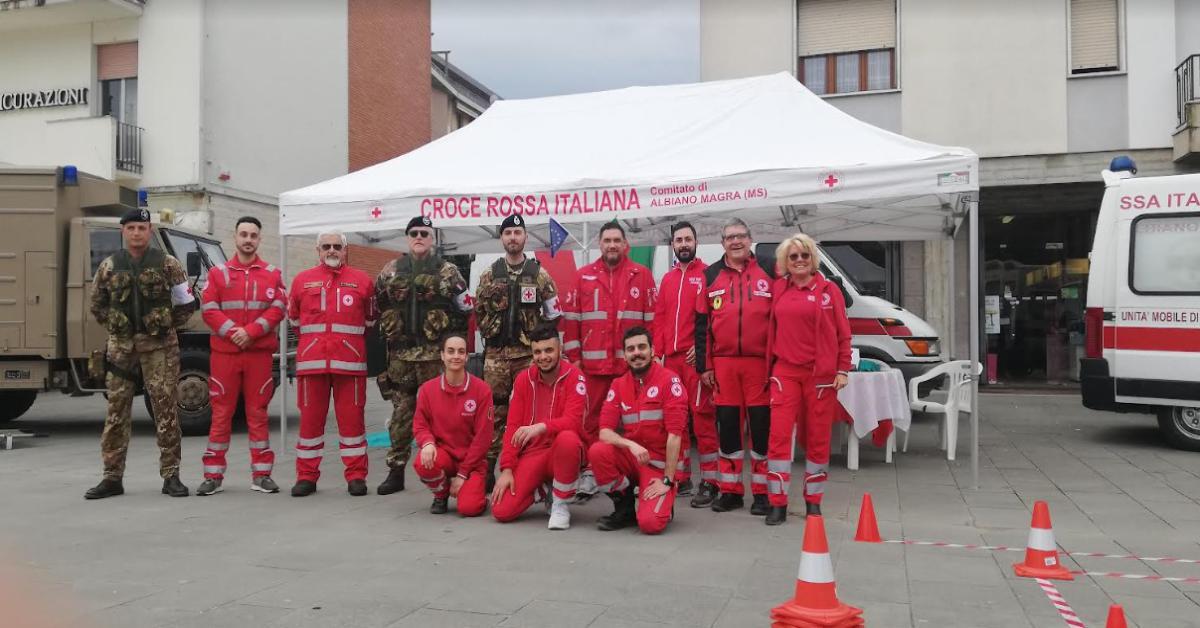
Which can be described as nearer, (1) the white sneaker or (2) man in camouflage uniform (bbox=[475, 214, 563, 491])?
(1) the white sneaker

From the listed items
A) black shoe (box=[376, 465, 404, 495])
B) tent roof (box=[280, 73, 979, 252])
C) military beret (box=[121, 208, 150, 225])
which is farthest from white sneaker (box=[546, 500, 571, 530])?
military beret (box=[121, 208, 150, 225])

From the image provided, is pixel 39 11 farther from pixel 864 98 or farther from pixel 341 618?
pixel 341 618

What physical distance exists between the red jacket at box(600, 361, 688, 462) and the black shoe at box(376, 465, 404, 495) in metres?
2.01

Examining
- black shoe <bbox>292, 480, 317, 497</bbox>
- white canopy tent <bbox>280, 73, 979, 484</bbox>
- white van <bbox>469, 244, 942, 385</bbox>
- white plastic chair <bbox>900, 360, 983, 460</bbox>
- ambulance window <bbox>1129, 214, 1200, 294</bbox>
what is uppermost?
white canopy tent <bbox>280, 73, 979, 484</bbox>

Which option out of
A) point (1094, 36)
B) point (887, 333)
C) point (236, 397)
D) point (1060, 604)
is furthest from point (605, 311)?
point (1094, 36)

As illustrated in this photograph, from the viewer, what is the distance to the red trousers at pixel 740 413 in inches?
244

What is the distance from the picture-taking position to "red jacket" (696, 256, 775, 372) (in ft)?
20.4

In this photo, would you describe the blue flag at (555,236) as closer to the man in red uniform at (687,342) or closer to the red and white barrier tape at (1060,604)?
the man in red uniform at (687,342)

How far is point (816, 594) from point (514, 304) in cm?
378

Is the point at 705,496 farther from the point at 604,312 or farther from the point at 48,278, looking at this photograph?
the point at 48,278

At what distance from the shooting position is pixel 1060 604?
4188 mm

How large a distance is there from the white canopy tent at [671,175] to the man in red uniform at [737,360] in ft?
4.76

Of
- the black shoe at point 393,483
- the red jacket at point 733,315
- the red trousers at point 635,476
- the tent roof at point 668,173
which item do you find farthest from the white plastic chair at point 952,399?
the black shoe at point 393,483

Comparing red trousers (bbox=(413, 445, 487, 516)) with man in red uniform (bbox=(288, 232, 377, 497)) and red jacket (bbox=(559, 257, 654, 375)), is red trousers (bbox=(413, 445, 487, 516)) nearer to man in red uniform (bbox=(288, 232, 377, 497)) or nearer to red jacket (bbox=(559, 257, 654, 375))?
man in red uniform (bbox=(288, 232, 377, 497))
